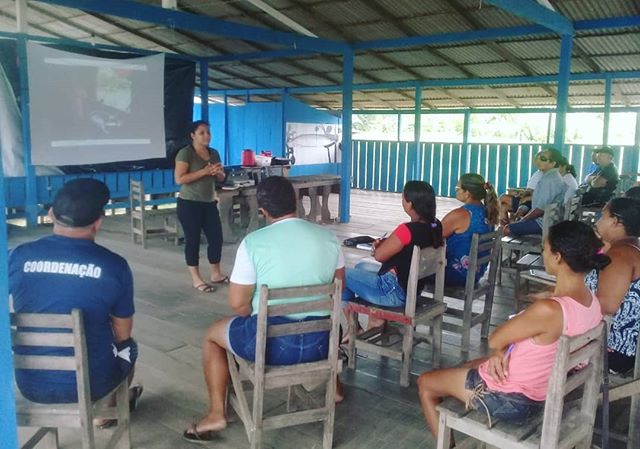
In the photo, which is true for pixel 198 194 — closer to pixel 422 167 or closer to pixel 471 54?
pixel 471 54

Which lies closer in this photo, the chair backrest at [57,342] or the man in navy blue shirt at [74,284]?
the chair backrest at [57,342]

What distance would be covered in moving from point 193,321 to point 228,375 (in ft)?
5.46

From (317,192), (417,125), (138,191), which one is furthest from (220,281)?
(417,125)

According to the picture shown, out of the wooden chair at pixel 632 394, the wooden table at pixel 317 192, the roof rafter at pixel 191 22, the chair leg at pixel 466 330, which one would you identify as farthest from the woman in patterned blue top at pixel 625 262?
the wooden table at pixel 317 192

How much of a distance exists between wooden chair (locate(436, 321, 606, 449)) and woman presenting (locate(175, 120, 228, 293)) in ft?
10.5

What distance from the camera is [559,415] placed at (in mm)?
1719

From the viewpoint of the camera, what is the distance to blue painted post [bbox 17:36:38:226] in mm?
7449

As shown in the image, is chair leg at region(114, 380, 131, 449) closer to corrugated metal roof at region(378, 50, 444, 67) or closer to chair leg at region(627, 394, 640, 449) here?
chair leg at region(627, 394, 640, 449)

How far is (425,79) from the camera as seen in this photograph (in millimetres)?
10805

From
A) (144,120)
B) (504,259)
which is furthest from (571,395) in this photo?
A: (144,120)

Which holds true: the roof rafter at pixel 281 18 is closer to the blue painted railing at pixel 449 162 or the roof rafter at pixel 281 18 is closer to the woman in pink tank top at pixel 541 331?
the blue painted railing at pixel 449 162

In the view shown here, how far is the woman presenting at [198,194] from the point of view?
4641 mm

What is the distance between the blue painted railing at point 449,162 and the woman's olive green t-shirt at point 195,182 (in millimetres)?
7704

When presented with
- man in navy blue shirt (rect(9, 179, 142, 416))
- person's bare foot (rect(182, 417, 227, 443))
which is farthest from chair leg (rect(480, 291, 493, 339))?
man in navy blue shirt (rect(9, 179, 142, 416))
